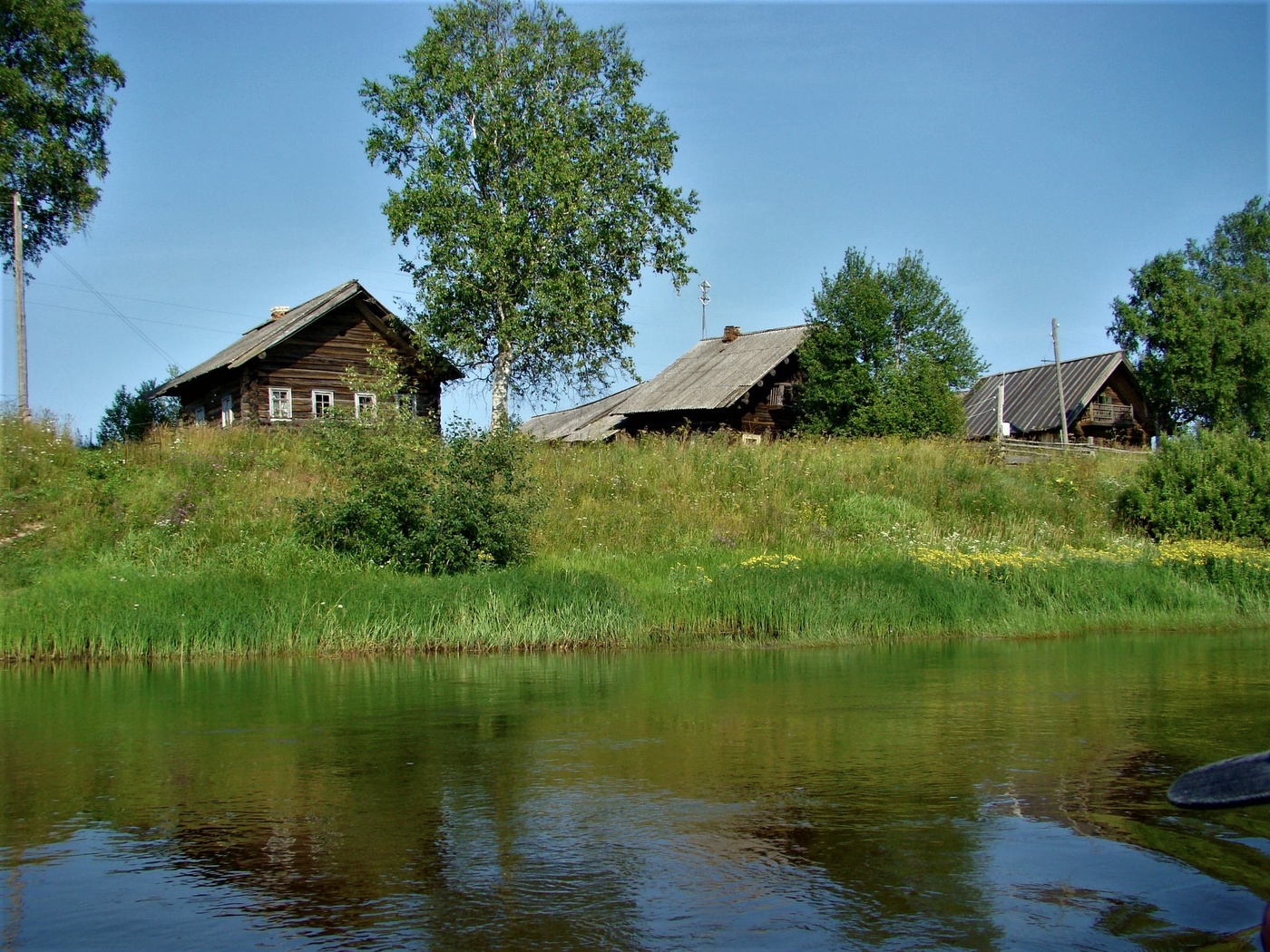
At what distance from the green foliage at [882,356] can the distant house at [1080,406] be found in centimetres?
503

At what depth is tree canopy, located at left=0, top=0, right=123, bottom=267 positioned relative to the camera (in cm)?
3036

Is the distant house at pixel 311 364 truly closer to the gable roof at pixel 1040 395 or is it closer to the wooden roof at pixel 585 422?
the wooden roof at pixel 585 422

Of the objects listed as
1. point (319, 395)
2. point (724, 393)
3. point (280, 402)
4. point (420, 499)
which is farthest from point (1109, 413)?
point (420, 499)

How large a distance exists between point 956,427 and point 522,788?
1329 inches

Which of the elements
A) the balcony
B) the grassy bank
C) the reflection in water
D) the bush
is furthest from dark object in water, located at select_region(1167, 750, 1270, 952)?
the balcony

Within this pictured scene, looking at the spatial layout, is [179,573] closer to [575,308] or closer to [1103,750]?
[1103,750]

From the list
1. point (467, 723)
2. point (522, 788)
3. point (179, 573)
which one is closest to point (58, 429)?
point (179, 573)

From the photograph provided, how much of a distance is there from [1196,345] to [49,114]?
41972 mm

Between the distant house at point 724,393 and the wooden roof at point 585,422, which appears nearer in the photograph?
the distant house at point 724,393

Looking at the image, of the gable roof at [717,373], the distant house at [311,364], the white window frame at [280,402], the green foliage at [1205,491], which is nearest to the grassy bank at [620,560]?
the green foliage at [1205,491]

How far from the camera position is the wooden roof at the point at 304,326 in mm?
32500

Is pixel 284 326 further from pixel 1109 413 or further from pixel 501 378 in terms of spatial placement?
pixel 1109 413

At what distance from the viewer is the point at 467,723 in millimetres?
10500

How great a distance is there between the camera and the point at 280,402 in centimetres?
3344
